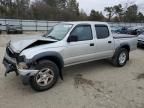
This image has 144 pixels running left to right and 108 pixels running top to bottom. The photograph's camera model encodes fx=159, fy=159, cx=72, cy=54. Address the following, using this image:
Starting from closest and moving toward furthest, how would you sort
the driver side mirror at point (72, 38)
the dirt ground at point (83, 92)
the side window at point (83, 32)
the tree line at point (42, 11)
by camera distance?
1. the dirt ground at point (83, 92)
2. the driver side mirror at point (72, 38)
3. the side window at point (83, 32)
4. the tree line at point (42, 11)

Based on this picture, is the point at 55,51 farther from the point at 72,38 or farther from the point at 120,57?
the point at 120,57

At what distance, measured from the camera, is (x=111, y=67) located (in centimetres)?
602

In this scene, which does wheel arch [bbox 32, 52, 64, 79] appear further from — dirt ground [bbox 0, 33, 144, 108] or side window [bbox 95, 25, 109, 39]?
side window [bbox 95, 25, 109, 39]

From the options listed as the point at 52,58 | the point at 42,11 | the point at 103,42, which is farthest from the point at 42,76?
the point at 42,11

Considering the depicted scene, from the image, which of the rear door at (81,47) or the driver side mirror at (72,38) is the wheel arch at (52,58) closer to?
the rear door at (81,47)

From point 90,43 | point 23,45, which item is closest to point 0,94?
point 23,45

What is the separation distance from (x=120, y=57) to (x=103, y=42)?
1318mm

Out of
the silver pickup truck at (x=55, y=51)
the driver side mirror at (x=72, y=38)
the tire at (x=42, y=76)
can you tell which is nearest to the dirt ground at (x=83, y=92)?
the tire at (x=42, y=76)

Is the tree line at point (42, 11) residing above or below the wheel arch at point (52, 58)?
above

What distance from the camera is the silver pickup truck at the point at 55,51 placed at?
371 centimetres

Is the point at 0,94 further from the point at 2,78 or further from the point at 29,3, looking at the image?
the point at 29,3

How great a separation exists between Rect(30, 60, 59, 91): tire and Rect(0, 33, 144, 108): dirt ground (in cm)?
15

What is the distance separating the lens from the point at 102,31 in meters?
5.33

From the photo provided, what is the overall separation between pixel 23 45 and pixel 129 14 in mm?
53394
